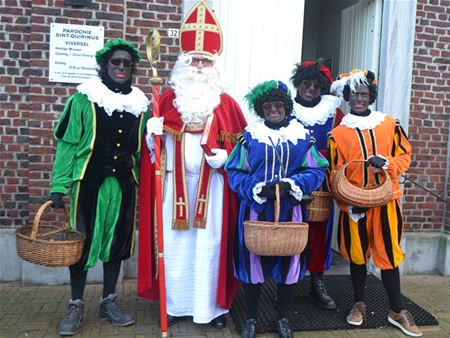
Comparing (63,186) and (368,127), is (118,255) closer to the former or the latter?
(63,186)

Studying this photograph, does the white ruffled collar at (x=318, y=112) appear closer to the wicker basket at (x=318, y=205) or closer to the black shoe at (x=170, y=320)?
the wicker basket at (x=318, y=205)

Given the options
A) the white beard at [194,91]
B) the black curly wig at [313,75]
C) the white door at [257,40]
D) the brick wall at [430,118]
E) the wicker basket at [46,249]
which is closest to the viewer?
the wicker basket at [46,249]

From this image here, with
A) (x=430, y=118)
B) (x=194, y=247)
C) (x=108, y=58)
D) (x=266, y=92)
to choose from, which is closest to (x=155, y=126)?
(x=108, y=58)

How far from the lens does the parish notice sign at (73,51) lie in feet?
15.1

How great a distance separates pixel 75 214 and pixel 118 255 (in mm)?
490

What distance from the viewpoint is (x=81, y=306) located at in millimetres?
3850

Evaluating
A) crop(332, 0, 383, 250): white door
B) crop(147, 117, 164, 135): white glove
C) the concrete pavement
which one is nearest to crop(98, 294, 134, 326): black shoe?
the concrete pavement

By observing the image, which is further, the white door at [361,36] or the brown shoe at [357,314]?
the white door at [361,36]

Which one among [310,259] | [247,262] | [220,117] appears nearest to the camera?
[247,262]

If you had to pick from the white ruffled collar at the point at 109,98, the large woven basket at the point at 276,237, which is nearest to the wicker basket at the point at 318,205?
the large woven basket at the point at 276,237

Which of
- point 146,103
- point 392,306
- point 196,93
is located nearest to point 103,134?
point 146,103

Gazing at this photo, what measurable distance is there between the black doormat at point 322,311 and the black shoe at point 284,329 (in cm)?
17

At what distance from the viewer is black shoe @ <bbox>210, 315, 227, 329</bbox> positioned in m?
3.92

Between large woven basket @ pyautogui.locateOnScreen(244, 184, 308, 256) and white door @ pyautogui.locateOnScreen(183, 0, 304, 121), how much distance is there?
212 centimetres
